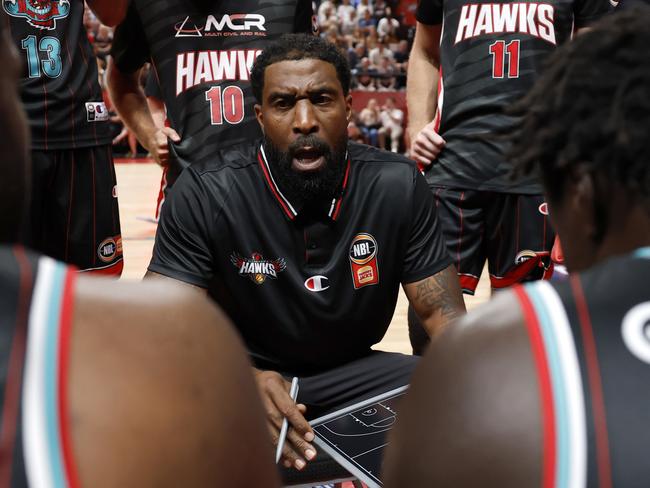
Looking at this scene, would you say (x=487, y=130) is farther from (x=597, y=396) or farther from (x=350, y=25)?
(x=350, y=25)

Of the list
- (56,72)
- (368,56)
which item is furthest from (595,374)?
(368,56)

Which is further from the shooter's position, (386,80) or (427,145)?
(386,80)

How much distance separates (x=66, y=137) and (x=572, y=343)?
2.72 meters

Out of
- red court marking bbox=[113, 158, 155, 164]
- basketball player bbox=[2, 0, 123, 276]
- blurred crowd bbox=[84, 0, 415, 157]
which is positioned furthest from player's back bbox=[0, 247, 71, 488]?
red court marking bbox=[113, 158, 155, 164]

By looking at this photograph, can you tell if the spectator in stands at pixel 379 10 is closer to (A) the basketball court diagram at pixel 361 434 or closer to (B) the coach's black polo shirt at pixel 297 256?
(B) the coach's black polo shirt at pixel 297 256

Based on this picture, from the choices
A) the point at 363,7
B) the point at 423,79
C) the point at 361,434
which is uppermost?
the point at 363,7

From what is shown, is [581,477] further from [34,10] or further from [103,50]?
[103,50]

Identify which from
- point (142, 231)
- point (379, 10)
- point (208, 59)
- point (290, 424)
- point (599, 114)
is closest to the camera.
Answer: point (599, 114)

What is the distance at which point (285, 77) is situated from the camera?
280 centimetres

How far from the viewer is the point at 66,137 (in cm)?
334

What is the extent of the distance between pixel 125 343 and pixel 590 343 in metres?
0.47

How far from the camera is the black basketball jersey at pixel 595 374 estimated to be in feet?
2.99

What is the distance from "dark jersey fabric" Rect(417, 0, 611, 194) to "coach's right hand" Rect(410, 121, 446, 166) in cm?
4

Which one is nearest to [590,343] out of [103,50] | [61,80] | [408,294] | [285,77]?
[408,294]
